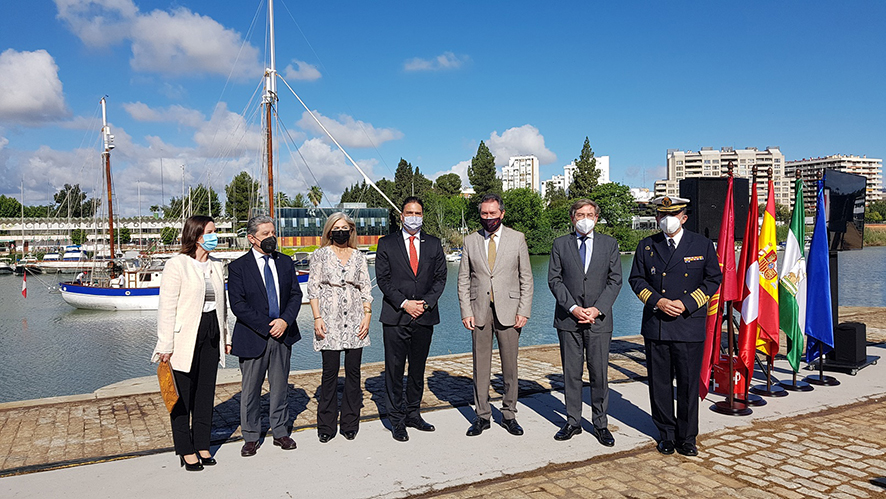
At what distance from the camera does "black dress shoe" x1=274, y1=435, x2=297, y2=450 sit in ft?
16.5

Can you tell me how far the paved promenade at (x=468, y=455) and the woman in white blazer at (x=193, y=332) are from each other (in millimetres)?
265

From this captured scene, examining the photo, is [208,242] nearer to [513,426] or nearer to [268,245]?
[268,245]

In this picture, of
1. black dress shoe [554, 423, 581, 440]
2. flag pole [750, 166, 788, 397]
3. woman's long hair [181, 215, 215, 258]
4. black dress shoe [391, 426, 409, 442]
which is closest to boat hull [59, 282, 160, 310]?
woman's long hair [181, 215, 215, 258]

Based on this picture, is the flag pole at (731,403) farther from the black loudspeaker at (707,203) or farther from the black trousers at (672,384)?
the black trousers at (672,384)

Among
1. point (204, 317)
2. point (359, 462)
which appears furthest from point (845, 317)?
point (204, 317)

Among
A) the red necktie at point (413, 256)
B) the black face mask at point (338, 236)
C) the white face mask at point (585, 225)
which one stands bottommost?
the red necktie at point (413, 256)

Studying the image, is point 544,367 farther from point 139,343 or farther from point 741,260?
point 139,343

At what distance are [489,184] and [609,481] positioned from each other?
277 feet

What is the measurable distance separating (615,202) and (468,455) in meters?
82.4

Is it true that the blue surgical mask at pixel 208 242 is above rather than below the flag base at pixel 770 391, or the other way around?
above

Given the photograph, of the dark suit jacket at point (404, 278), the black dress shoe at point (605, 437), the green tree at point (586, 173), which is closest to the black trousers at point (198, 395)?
the dark suit jacket at point (404, 278)

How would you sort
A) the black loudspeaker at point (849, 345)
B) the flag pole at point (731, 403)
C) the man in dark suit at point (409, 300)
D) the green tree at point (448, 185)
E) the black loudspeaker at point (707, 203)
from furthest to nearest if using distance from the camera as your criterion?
the green tree at point (448, 185), the black loudspeaker at point (849, 345), the black loudspeaker at point (707, 203), the flag pole at point (731, 403), the man in dark suit at point (409, 300)

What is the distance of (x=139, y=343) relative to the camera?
2233cm

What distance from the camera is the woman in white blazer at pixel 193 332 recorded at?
179 inches
